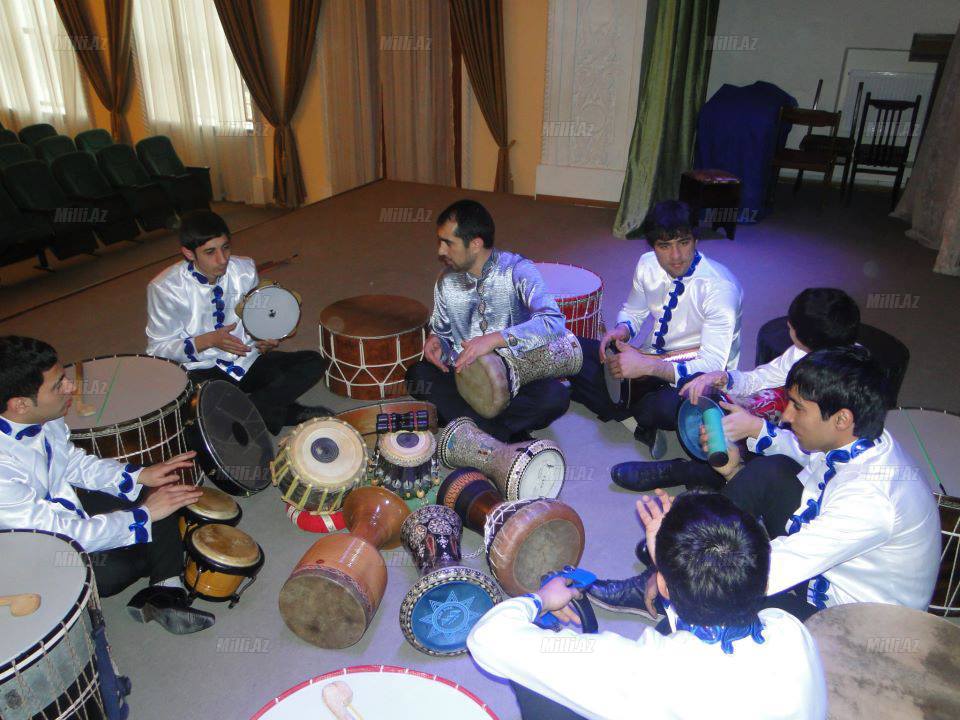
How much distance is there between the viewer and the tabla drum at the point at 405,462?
2.95 metres

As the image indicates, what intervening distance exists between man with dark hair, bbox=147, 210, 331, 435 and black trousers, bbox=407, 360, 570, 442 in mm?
626

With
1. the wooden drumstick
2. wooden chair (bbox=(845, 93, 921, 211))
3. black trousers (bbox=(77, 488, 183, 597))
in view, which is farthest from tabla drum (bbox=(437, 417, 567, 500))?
wooden chair (bbox=(845, 93, 921, 211))

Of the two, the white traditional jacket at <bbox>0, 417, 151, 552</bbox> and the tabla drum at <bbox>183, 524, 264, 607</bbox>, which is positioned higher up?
the white traditional jacket at <bbox>0, 417, 151, 552</bbox>

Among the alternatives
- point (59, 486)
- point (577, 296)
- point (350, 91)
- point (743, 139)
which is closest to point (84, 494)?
point (59, 486)

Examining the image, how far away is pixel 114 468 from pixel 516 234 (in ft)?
14.8

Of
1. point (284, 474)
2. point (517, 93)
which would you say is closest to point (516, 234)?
point (517, 93)

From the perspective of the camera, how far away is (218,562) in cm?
247

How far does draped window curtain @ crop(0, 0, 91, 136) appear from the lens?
9.42 m

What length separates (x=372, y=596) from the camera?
238 cm

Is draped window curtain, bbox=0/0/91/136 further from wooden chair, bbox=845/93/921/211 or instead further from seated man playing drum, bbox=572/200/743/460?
wooden chair, bbox=845/93/921/211

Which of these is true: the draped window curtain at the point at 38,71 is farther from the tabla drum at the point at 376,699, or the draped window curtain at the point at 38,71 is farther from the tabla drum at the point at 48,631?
the tabla drum at the point at 376,699

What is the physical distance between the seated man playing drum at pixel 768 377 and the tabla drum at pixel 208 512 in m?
1.62

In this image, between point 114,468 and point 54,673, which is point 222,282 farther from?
point 54,673

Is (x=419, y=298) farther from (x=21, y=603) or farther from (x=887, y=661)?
(x=887, y=661)
